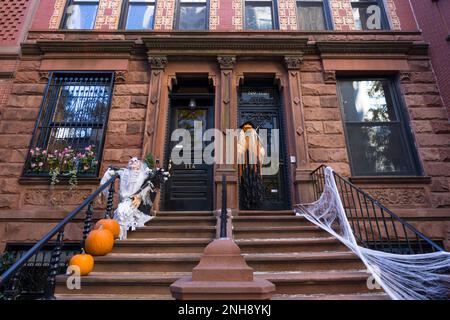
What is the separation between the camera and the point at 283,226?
4969 millimetres

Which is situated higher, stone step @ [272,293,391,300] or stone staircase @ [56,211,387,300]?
stone staircase @ [56,211,387,300]

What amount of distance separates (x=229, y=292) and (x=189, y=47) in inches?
268

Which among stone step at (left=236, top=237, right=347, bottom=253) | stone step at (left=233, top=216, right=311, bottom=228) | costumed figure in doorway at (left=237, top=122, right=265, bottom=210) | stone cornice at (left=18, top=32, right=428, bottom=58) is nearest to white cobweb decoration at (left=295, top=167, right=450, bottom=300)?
stone step at (left=236, top=237, right=347, bottom=253)

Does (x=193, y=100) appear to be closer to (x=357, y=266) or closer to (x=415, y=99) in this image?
(x=357, y=266)

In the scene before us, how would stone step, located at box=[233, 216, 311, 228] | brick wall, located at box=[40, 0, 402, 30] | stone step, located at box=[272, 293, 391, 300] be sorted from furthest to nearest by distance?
brick wall, located at box=[40, 0, 402, 30], stone step, located at box=[233, 216, 311, 228], stone step, located at box=[272, 293, 391, 300]

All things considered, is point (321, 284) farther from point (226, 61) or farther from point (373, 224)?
point (226, 61)

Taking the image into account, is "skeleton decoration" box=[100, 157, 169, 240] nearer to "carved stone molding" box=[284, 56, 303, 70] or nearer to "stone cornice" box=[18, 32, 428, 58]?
"stone cornice" box=[18, 32, 428, 58]

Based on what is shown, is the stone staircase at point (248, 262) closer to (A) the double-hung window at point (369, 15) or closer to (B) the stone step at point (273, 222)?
(B) the stone step at point (273, 222)

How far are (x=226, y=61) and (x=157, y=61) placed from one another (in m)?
1.96

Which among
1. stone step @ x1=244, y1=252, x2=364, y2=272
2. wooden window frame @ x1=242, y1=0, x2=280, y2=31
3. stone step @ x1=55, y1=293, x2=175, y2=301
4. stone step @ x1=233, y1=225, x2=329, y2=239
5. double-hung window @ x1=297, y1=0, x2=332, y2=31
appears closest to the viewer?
stone step @ x1=55, y1=293, x2=175, y2=301

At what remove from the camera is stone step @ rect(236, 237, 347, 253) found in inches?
163

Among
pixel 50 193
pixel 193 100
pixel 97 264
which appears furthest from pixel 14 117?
pixel 97 264

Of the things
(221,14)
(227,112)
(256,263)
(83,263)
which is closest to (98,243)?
(83,263)

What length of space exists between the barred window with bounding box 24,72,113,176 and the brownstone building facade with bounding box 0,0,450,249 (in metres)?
0.04
